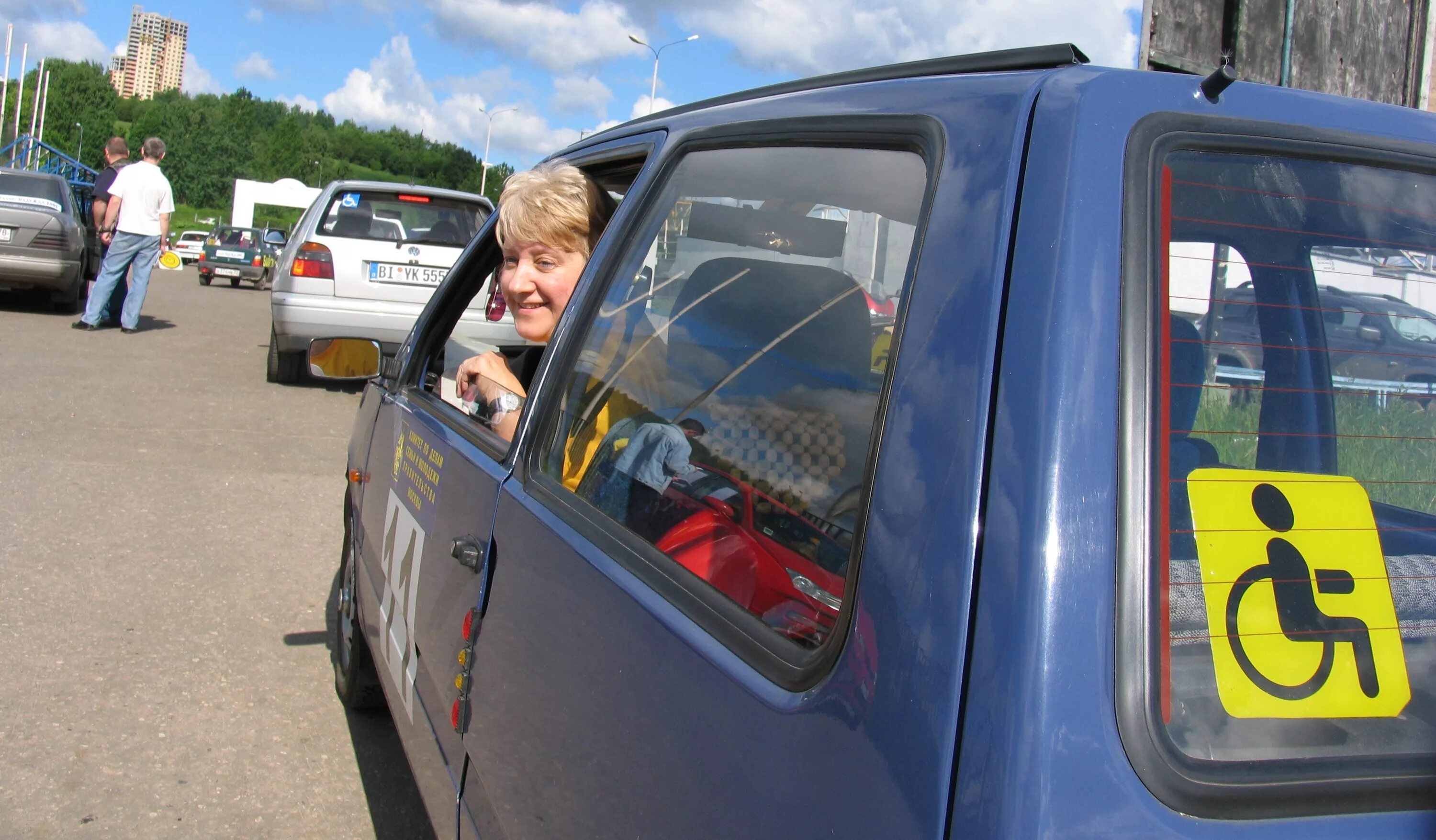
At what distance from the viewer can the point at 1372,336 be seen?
1297 mm

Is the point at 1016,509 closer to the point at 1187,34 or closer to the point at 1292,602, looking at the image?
the point at 1292,602

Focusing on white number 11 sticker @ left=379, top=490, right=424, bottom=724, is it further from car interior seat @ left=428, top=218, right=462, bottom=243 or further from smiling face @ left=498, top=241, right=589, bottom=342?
car interior seat @ left=428, top=218, right=462, bottom=243

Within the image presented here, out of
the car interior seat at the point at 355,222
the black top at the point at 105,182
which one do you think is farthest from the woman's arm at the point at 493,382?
the black top at the point at 105,182

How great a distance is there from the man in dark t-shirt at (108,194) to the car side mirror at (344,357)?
34.5 ft

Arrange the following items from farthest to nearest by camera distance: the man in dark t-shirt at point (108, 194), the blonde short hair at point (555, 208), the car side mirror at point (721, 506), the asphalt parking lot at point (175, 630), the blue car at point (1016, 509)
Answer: the man in dark t-shirt at point (108, 194) < the asphalt parking lot at point (175, 630) < the blonde short hair at point (555, 208) < the car side mirror at point (721, 506) < the blue car at point (1016, 509)

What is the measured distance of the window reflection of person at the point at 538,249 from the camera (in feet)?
8.82

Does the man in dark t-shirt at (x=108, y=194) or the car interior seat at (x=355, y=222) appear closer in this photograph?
the car interior seat at (x=355, y=222)

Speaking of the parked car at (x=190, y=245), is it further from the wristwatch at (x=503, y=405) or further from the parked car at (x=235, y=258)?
the wristwatch at (x=503, y=405)

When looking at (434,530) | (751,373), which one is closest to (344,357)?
(434,530)

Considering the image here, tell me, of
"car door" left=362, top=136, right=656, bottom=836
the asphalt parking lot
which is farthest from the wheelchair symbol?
the asphalt parking lot

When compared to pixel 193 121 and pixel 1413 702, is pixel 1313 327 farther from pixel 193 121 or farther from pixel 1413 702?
pixel 193 121

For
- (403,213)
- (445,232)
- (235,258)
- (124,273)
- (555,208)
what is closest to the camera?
(555,208)

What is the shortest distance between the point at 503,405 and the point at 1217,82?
69.6 inches

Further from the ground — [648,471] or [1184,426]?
[1184,426]
